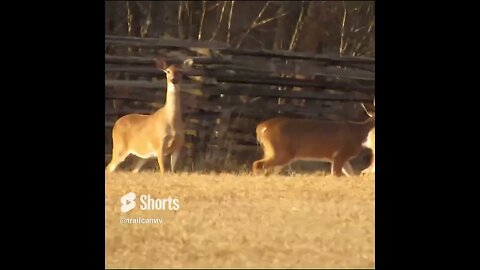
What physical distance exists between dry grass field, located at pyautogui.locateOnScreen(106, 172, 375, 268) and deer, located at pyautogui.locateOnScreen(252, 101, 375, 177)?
2.45m

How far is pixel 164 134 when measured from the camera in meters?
9.26

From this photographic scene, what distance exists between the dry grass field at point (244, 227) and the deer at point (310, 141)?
2.45 m

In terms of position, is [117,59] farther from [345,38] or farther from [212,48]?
[345,38]

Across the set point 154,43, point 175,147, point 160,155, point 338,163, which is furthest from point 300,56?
point 160,155

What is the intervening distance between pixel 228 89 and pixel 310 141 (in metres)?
2.05

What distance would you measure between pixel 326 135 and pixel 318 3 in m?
4.94

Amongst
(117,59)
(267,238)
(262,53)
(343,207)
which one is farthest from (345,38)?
(267,238)

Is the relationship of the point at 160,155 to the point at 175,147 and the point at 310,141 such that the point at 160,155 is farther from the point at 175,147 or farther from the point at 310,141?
the point at 310,141

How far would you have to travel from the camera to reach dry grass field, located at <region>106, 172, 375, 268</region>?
4949 millimetres

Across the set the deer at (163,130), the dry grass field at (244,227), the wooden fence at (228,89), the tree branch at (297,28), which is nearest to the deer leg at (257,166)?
the deer at (163,130)

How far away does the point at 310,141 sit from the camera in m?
9.86

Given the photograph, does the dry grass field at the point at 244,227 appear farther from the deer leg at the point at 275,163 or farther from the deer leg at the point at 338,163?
the deer leg at the point at 338,163

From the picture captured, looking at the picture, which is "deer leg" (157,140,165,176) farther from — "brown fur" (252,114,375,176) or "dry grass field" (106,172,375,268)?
"dry grass field" (106,172,375,268)
